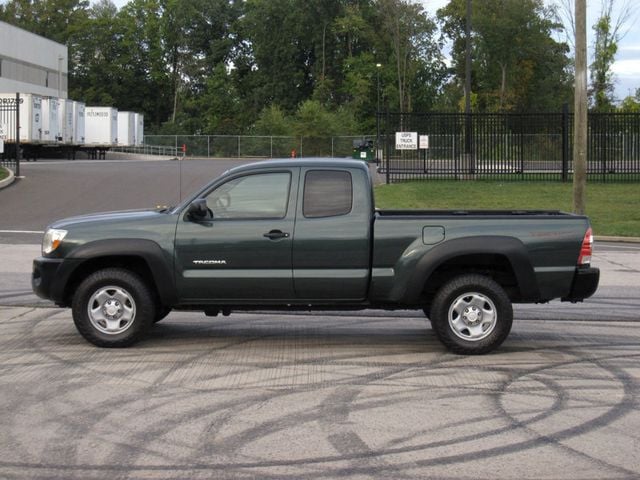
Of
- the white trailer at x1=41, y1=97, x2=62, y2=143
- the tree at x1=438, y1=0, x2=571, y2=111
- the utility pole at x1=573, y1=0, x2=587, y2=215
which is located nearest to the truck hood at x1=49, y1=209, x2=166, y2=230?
the utility pole at x1=573, y1=0, x2=587, y2=215

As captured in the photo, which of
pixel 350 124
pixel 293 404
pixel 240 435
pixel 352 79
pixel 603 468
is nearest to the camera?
pixel 603 468

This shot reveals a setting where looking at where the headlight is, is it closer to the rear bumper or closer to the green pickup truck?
the green pickup truck

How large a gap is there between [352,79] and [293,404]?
8175cm

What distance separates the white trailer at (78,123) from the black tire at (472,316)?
51759 millimetres

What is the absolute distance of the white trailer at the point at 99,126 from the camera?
60.9 metres

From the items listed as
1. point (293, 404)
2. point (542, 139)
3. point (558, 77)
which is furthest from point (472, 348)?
point (558, 77)

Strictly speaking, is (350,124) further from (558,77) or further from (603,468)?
(603,468)

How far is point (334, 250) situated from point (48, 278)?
2.65 metres

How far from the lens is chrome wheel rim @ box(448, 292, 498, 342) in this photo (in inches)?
324

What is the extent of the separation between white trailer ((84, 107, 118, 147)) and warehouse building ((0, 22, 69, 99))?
34.3 ft

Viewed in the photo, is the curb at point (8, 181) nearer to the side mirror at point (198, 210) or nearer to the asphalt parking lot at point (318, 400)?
the asphalt parking lot at point (318, 400)

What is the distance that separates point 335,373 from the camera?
7.59 m

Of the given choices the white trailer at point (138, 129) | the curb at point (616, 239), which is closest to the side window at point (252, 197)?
the curb at point (616, 239)

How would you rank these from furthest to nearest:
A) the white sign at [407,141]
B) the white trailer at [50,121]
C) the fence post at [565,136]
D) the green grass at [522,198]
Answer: the white trailer at [50,121] < the white sign at [407,141] < the fence post at [565,136] < the green grass at [522,198]
